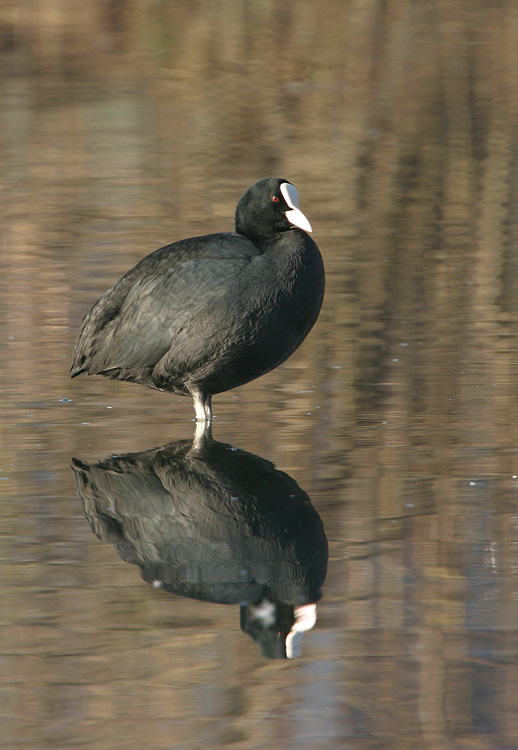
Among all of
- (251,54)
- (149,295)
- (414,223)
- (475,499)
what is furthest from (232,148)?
(475,499)

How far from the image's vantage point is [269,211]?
6.68m

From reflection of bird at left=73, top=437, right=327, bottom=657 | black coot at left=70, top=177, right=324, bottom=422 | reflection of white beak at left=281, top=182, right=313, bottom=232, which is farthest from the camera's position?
reflection of white beak at left=281, top=182, right=313, bottom=232

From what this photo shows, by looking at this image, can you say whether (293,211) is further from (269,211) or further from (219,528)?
(219,528)

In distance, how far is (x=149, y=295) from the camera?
22.2 ft

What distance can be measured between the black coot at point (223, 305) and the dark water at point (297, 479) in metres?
0.32

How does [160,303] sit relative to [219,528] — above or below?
above

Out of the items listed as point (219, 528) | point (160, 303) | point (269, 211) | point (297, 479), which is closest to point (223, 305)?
point (160, 303)

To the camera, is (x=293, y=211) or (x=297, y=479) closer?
(x=297, y=479)

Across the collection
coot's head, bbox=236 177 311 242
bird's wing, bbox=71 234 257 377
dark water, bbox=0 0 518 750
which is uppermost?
coot's head, bbox=236 177 311 242

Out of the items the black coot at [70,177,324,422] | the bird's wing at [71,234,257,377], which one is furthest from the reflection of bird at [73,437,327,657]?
the bird's wing at [71,234,257,377]

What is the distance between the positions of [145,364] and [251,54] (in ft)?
67.5

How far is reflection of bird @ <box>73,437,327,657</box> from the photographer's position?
455 cm

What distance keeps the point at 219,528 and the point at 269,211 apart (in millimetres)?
1990

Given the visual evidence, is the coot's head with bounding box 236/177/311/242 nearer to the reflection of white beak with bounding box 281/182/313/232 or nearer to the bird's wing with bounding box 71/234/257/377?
the reflection of white beak with bounding box 281/182/313/232
